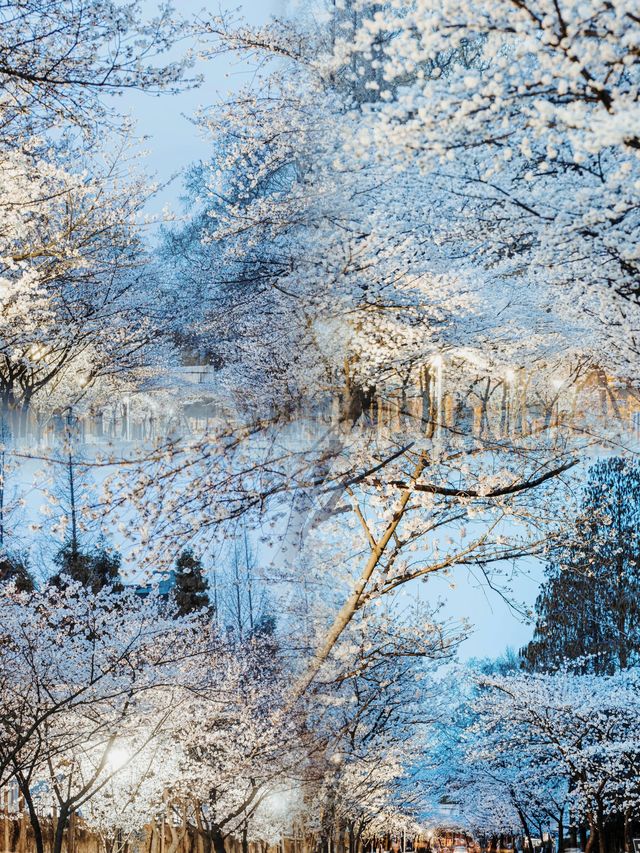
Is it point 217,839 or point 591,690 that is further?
point 591,690

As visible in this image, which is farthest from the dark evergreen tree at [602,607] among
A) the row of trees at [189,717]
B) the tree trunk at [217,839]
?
the tree trunk at [217,839]

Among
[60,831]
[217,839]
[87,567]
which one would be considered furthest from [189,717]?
[60,831]

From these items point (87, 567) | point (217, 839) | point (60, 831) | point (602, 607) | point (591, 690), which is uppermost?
point (87, 567)

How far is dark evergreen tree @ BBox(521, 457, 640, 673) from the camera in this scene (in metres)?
11.1

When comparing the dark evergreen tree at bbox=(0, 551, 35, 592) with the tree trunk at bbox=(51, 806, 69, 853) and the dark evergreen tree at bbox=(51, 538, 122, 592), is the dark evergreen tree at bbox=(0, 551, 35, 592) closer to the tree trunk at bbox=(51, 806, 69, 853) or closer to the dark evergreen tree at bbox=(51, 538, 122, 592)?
the dark evergreen tree at bbox=(51, 538, 122, 592)

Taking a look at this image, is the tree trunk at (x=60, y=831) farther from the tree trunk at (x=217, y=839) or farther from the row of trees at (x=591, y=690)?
the row of trees at (x=591, y=690)

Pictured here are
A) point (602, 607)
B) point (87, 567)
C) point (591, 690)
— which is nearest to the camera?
point (87, 567)

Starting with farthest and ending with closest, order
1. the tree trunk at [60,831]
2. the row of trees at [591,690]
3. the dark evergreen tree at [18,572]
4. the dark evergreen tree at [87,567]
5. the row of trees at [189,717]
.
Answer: the row of trees at [591,690]
the dark evergreen tree at [87,567]
the dark evergreen tree at [18,572]
the row of trees at [189,717]
the tree trunk at [60,831]

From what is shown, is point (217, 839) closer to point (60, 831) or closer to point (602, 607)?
point (60, 831)

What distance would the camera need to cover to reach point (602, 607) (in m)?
12.9

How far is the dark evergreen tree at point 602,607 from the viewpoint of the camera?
11.1 meters

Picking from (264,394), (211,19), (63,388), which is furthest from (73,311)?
(211,19)

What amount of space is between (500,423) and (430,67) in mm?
3619

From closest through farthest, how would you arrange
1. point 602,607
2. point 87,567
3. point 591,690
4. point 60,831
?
point 60,831 → point 87,567 → point 591,690 → point 602,607
